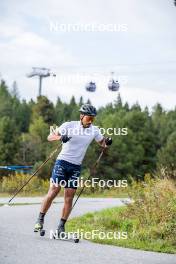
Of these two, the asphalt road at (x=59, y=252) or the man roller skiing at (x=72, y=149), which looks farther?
the man roller skiing at (x=72, y=149)

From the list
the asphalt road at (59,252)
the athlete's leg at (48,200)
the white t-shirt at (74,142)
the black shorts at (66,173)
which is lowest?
the asphalt road at (59,252)

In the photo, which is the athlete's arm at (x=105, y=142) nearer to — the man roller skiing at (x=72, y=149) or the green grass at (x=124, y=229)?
the man roller skiing at (x=72, y=149)

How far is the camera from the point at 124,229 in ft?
32.3

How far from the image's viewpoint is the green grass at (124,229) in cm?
814

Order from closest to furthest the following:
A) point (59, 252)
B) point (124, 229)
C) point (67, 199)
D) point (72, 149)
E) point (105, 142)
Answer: point (59, 252), point (72, 149), point (67, 199), point (105, 142), point (124, 229)

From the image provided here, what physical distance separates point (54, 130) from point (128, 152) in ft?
276

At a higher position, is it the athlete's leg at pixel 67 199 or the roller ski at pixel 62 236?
the athlete's leg at pixel 67 199

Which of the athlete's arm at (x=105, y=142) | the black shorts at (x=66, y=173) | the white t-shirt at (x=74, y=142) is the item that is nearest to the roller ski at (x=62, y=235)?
the black shorts at (x=66, y=173)

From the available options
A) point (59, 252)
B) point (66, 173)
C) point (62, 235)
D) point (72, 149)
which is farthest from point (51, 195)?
point (59, 252)

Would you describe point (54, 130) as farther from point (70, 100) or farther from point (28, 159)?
point (70, 100)

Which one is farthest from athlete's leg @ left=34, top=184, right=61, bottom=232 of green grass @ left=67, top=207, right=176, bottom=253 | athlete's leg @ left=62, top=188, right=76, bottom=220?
green grass @ left=67, top=207, right=176, bottom=253

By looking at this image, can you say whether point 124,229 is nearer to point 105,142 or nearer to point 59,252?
point 105,142

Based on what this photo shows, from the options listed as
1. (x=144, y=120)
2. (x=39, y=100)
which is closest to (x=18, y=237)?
(x=144, y=120)

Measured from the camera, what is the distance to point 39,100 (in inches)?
4609
